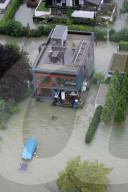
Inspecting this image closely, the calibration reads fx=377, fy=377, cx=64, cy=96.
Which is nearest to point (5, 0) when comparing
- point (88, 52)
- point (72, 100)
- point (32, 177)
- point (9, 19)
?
point (9, 19)

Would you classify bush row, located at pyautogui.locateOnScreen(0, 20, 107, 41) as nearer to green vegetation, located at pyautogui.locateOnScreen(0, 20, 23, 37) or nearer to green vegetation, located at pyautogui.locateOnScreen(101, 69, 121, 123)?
green vegetation, located at pyautogui.locateOnScreen(0, 20, 23, 37)

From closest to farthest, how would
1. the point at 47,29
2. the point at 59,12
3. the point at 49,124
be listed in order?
the point at 49,124
the point at 47,29
the point at 59,12

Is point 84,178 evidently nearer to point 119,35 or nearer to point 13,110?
point 13,110

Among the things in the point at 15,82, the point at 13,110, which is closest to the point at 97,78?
the point at 15,82

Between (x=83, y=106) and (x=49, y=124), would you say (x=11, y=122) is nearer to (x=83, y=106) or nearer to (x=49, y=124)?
(x=49, y=124)

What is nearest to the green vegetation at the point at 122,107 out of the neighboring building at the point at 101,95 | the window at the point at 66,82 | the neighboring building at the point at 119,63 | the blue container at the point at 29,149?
the neighboring building at the point at 101,95

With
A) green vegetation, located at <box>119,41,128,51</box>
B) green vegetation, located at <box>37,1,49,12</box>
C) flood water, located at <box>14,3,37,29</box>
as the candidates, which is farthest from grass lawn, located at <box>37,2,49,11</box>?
green vegetation, located at <box>119,41,128,51</box>

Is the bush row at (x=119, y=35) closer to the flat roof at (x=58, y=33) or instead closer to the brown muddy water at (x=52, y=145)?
the flat roof at (x=58, y=33)
